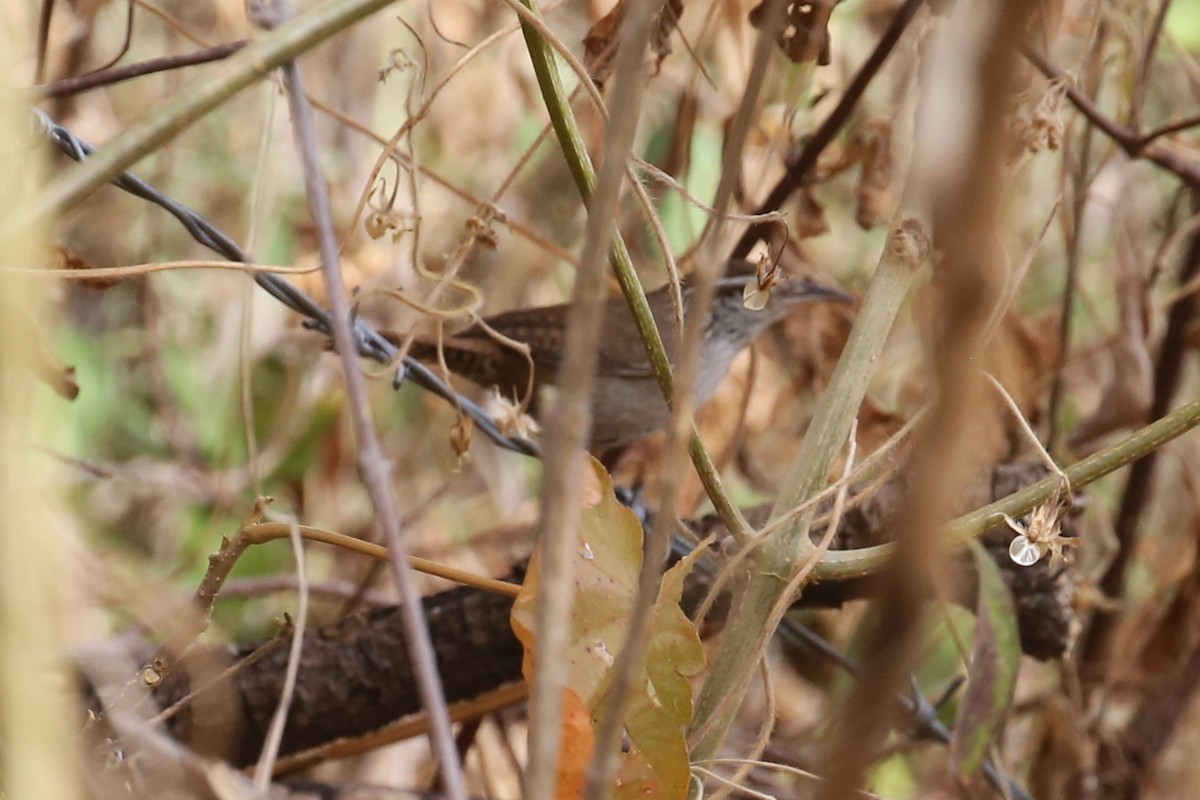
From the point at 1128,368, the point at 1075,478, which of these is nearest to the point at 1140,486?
the point at 1128,368

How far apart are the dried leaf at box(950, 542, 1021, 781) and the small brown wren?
54.5 inches

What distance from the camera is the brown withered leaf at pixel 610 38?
6.42 feet

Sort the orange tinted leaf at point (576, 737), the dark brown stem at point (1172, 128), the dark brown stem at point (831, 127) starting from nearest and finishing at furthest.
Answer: the orange tinted leaf at point (576, 737)
the dark brown stem at point (831, 127)
the dark brown stem at point (1172, 128)

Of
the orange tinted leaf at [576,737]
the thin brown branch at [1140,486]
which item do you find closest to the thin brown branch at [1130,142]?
the thin brown branch at [1140,486]

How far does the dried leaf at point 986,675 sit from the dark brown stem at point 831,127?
84 centimetres

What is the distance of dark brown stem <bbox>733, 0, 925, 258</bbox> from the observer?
2.35m

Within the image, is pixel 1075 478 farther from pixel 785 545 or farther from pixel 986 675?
pixel 986 675

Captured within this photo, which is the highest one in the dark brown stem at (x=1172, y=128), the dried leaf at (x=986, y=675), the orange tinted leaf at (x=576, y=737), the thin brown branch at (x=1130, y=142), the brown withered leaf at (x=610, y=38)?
the thin brown branch at (x=1130, y=142)

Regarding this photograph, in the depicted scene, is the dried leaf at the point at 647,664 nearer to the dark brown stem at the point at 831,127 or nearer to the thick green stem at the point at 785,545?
the thick green stem at the point at 785,545

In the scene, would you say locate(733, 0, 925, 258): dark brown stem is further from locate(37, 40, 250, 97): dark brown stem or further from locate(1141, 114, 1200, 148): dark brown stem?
locate(37, 40, 250, 97): dark brown stem

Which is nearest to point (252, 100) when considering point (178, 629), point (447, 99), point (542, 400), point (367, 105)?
point (367, 105)

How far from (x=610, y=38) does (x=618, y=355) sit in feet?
6.07

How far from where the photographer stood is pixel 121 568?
3613 mm

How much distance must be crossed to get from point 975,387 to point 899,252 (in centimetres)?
95
